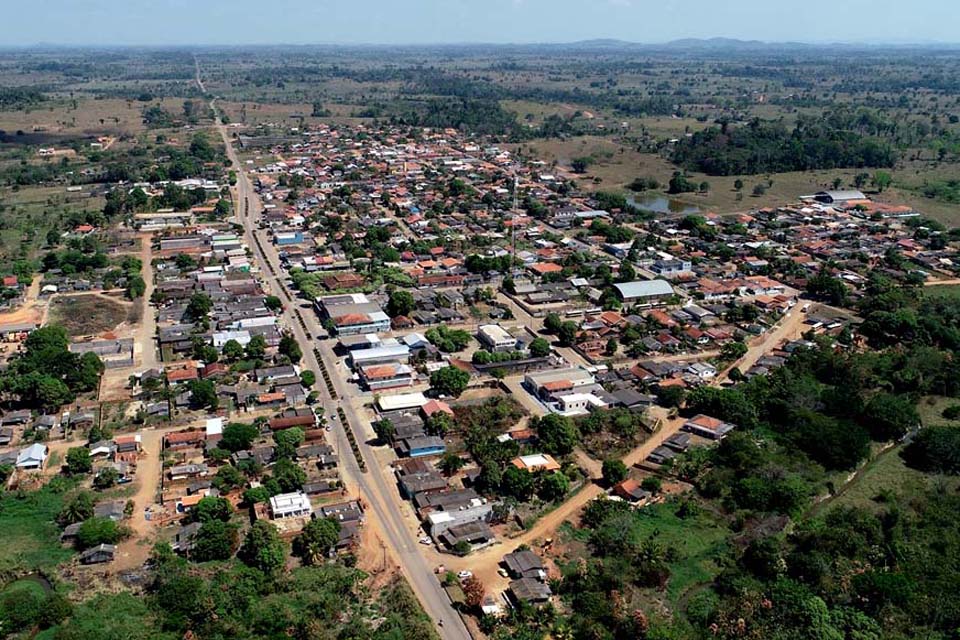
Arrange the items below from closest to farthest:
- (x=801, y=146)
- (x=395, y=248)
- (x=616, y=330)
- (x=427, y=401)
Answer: (x=427, y=401) → (x=616, y=330) → (x=395, y=248) → (x=801, y=146)

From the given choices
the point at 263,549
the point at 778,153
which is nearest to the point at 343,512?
the point at 263,549

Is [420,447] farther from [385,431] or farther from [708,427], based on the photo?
[708,427]

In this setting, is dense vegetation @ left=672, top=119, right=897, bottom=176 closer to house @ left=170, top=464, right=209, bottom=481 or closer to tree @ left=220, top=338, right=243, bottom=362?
tree @ left=220, top=338, right=243, bottom=362

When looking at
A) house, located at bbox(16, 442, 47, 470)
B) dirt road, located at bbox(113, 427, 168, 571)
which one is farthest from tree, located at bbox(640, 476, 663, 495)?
house, located at bbox(16, 442, 47, 470)

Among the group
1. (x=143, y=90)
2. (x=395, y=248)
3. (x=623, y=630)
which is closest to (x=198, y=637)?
(x=623, y=630)

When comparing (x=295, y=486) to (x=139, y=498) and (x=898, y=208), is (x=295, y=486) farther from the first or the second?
(x=898, y=208)
